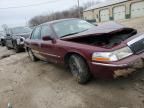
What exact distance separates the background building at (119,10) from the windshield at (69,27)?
84.3 ft

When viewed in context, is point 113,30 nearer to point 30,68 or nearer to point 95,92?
point 95,92

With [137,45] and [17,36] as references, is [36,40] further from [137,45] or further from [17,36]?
[17,36]

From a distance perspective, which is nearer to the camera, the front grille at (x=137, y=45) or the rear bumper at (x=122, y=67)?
the rear bumper at (x=122, y=67)

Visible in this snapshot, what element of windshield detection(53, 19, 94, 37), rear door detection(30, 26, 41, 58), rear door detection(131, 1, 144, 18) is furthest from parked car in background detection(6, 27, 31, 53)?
rear door detection(131, 1, 144, 18)

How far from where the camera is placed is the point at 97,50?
3795mm

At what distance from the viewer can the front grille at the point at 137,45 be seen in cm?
378

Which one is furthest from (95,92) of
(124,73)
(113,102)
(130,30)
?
(130,30)

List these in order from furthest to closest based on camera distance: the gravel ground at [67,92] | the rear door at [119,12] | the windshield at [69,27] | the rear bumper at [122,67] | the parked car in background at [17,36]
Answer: the rear door at [119,12] → the parked car in background at [17,36] → the windshield at [69,27] → the gravel ground at [67,92] → the rear bumper at [122,67]

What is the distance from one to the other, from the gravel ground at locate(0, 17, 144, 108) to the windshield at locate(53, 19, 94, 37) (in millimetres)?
1202

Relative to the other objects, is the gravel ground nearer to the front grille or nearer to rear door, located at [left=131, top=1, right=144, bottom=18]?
the front grille

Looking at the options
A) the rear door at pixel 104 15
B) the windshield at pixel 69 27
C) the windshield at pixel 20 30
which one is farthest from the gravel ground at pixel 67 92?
the rear door at pixel 104 15

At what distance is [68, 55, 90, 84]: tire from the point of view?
13.9 feet

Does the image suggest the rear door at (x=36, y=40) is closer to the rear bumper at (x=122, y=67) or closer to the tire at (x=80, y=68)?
the tire at (x=80, y=68)

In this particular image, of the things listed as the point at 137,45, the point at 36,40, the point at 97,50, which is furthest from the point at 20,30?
the point at 137,45
